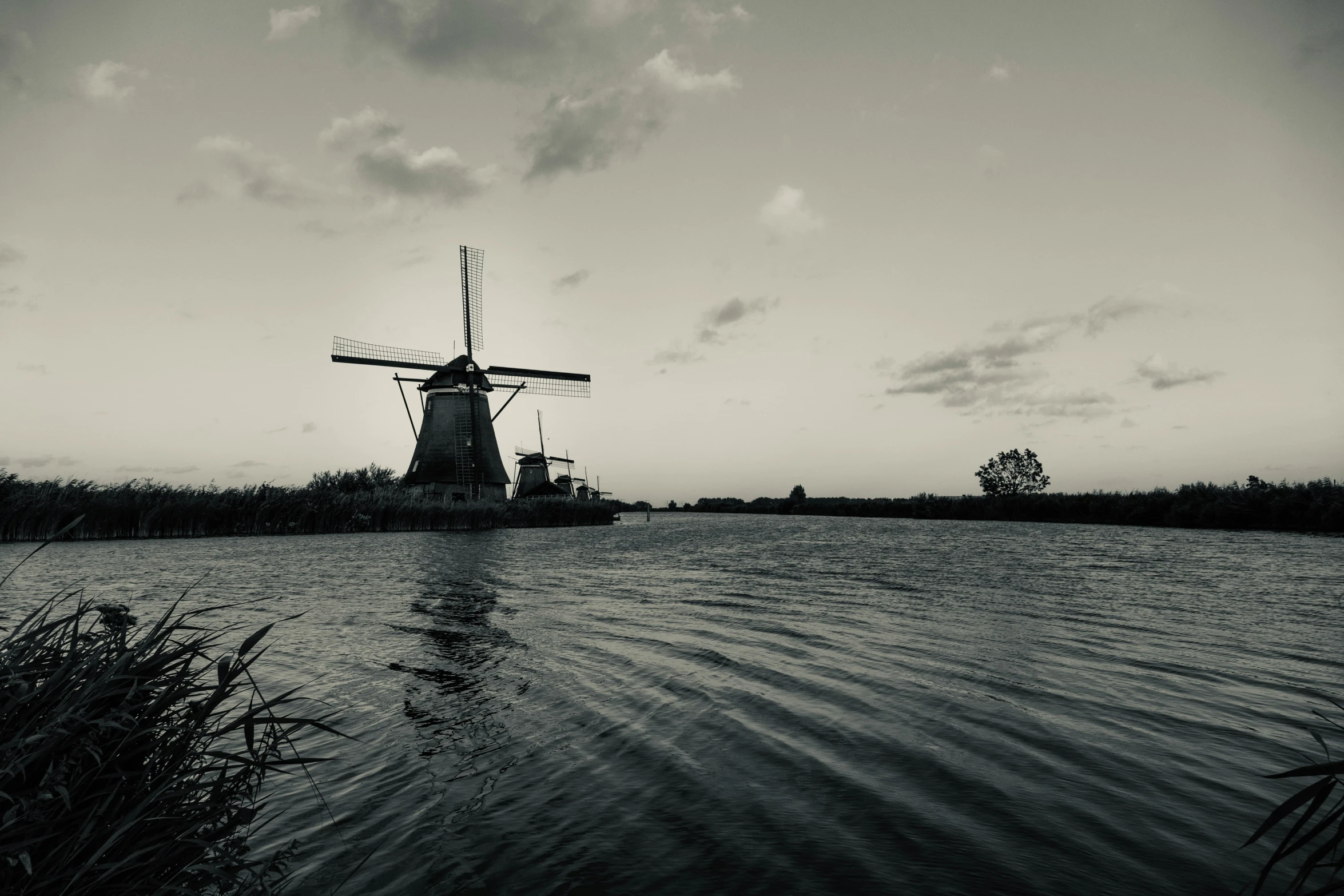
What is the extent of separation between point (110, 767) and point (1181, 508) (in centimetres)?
4330

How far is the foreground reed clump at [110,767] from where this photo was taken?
2.06m

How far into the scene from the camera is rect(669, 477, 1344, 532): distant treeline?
28266 millimetres

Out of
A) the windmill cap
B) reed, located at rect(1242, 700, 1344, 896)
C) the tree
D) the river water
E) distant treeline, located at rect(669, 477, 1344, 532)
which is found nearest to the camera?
reed, located at rect(1242, 700, 1344, 896)

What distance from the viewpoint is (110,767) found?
2475 mm

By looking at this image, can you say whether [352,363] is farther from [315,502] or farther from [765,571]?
[765,571]

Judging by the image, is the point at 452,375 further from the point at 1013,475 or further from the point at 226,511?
the point at 1013,475

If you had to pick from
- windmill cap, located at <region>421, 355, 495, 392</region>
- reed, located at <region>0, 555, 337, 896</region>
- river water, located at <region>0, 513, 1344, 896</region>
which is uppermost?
windmill cap, located at <region>421, 355, 495, 392</region>

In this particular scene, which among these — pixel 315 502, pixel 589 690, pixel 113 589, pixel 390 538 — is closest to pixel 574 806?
pixel 589 690

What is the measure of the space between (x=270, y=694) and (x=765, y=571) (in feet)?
41.0

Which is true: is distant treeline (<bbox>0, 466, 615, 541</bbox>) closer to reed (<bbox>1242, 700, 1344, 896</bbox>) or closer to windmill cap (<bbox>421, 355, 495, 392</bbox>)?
windmill cap (<bbox>421, 355, 495, 392</bbox>)

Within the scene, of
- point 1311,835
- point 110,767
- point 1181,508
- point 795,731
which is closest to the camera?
point 1311,835

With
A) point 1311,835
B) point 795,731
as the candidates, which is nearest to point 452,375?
point 795,731

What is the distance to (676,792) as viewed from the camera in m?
4.16

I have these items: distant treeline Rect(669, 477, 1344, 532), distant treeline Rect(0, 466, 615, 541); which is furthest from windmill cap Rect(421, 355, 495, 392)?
distant treeline Rect(669, 477, 1344, 532)
